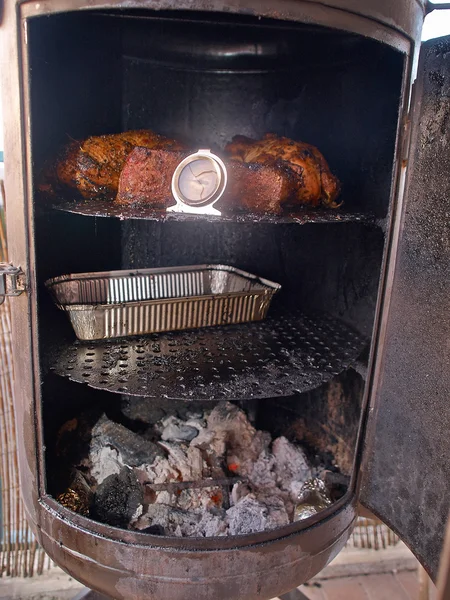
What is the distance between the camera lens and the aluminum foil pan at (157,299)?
1538 mm

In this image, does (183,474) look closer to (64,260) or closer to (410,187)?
(64,260)

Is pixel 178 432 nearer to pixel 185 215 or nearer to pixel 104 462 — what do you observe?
pixel 104 462

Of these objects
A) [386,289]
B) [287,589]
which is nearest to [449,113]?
[386,289]

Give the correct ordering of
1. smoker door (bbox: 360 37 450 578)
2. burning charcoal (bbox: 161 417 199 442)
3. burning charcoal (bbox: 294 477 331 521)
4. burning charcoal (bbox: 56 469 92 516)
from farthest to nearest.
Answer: burning charcoal (bbox: 161 417 199 442) < burning charcoal (bbox: 294 477 331 521) < burning charcoal (bbox: 56 469 92 516) < smoker door (bbox: 360 37 450 578)

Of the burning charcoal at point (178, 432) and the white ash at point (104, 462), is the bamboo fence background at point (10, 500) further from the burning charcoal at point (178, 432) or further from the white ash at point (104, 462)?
the burning charcoal at point (178, 432)

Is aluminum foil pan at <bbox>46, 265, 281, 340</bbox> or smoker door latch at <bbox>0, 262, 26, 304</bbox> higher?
smoker door latch at <bbox>0, 262, 26, 304</bbox>

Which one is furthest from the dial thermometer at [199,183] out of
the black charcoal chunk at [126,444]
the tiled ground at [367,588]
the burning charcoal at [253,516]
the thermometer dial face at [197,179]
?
the tiled ground at [367,588]

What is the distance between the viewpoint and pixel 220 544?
1278 mm

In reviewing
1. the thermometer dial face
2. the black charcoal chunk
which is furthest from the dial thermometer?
the black charcoal chunk

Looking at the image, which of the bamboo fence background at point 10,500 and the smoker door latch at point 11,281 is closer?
the smoker door latch at point 11,281

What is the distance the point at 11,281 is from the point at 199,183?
55cm

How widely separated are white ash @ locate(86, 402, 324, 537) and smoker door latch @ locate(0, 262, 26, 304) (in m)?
0.75

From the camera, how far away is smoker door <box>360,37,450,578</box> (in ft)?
3.77

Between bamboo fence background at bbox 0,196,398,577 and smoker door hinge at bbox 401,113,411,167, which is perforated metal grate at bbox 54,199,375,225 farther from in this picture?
bamboo fence background at bbox 0,196,398,577
